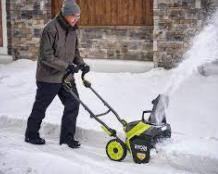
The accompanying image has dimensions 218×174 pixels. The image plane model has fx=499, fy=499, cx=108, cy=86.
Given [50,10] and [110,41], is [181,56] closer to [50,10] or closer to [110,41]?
[110,41]

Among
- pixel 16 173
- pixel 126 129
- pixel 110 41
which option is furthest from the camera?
pixel 110 41

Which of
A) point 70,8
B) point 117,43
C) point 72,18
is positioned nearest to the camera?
point 70,8

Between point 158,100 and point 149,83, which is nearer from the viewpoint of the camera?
point 158,100

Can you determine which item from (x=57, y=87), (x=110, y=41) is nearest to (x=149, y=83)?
(x=110, y=41)

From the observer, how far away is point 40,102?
6488 mm

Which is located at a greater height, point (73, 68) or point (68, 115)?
point (73, 68)

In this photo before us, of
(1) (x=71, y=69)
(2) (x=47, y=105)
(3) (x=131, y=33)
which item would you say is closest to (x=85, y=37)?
(3) (x=131, y=33)

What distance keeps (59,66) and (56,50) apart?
0.82 feet

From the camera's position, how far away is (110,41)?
1097 centimetres

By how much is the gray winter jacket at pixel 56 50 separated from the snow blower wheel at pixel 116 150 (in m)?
1.12

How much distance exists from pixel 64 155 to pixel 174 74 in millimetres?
4201

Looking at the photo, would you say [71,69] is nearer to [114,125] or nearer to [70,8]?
[70,8]

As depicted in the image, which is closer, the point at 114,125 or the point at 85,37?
the point at 114,125

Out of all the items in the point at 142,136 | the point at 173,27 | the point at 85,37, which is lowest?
the point at 142,136
